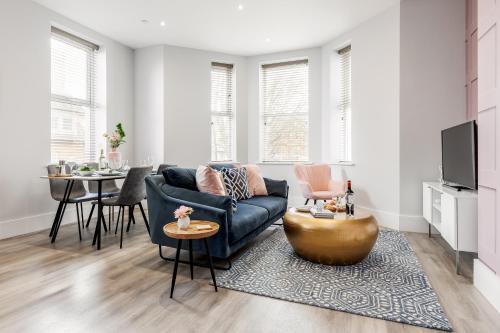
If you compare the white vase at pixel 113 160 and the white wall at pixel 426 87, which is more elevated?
the white wall at pixel 426 87

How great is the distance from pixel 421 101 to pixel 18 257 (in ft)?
16.5

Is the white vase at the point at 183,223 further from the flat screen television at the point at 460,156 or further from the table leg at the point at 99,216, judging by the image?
the flat screen television at the point at 460,156

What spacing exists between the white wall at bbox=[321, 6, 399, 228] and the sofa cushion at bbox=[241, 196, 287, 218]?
1529 millimetres

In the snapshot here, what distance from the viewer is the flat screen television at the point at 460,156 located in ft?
8.76

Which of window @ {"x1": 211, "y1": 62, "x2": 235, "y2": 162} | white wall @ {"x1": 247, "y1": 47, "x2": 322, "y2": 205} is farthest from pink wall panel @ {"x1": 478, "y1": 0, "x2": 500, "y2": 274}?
window @ {"x1": 211, "y1": 62, "x2": 235, "y2": 162}

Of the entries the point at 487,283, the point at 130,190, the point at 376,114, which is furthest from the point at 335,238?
the point at 376,114

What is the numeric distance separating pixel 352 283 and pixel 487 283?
922 mm

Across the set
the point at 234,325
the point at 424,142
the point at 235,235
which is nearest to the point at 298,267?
the point at 235,235

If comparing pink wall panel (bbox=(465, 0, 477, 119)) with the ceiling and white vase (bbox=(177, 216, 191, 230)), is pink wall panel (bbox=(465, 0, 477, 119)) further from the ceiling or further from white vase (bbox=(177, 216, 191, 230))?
white vase (bbox=(177, 216, 191, 230))

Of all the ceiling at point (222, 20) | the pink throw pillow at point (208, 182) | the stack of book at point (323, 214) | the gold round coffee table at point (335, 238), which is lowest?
the gold round coffee table at point (335, 238)

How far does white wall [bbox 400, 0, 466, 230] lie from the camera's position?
3.84 metres

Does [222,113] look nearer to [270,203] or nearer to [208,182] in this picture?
[270,203]

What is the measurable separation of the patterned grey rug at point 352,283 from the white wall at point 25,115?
303 cm

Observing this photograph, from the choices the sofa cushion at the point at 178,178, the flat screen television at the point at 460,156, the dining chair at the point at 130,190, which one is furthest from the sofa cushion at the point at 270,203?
the flat screen television at the point at 460,156
